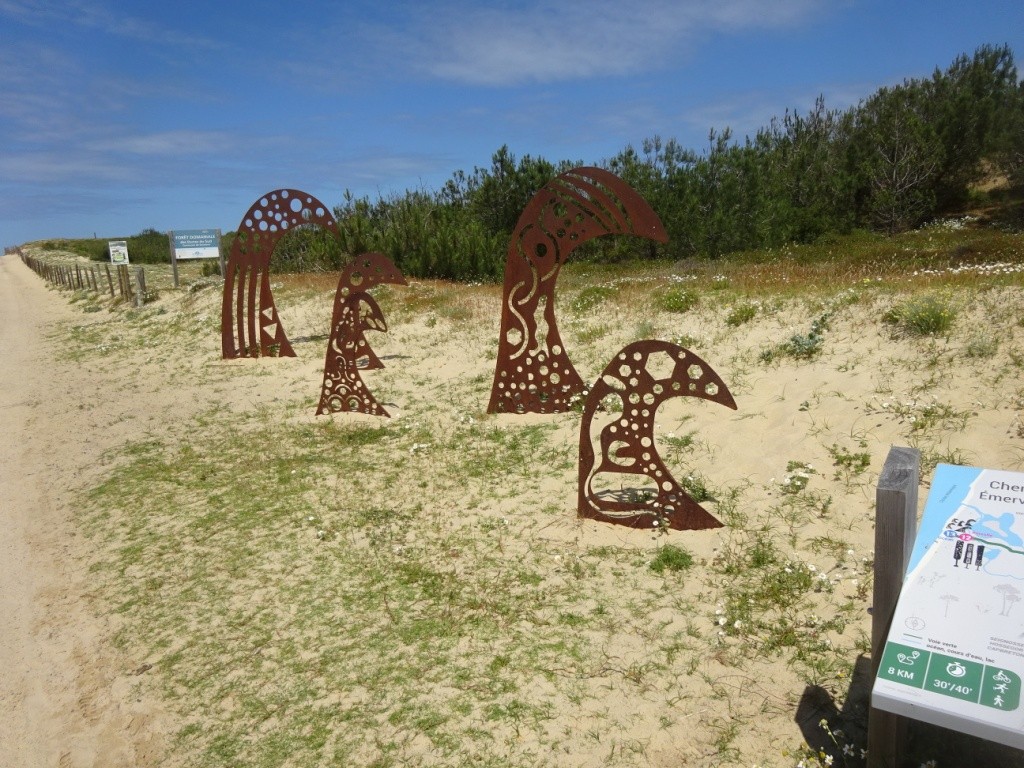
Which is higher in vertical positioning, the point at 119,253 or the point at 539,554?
the point at 119,253

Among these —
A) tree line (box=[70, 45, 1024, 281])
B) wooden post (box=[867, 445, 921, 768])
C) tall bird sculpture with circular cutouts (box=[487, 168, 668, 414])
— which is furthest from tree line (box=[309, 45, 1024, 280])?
wooden post (box=[867, 445, 921, 768])

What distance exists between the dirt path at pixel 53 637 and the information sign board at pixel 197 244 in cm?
1010

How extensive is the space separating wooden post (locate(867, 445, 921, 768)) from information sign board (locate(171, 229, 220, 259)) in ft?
62.4

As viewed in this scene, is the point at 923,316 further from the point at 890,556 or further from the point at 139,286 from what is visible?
the point at 139,286

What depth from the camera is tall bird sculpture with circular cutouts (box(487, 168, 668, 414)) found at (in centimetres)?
739

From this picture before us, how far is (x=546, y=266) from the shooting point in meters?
7.93

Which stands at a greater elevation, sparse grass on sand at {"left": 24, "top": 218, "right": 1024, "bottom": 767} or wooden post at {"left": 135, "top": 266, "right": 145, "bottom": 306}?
wooden post at {"left": 135, "top": 266, "right": 145, "bottom": 306}

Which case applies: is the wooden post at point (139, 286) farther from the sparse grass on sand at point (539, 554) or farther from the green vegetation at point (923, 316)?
the green vegetation at point (923, 316)

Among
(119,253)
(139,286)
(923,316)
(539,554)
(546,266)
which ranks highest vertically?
(119,253)

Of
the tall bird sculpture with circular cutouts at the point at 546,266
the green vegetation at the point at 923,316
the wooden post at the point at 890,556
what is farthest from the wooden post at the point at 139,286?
the wooden post at the point at 890,556

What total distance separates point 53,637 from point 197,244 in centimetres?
1611

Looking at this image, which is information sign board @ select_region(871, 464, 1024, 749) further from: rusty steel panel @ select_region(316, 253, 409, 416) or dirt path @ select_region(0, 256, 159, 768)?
rusty steel panel @ select_region(316, 253, 409, 416)

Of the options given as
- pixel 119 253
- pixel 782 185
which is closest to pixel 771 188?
pixel 782 185

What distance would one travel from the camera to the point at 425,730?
11.3ft
